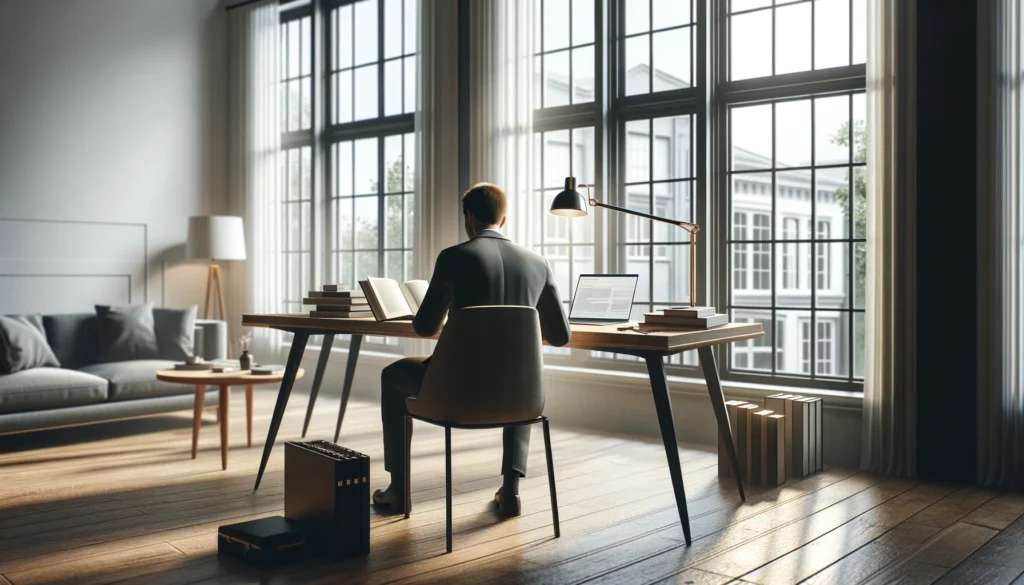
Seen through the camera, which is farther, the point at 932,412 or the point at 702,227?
the point at 702,227

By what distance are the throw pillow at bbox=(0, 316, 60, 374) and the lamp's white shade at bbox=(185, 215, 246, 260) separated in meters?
1.67

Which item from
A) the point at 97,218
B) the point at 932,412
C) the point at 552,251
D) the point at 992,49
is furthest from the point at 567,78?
the point at 97,218

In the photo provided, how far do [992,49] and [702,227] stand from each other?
1713 millimetres

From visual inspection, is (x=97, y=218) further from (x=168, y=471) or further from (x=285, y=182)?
(x=168, y=471)

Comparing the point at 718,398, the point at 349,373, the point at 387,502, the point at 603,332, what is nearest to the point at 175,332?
the point at 349,373

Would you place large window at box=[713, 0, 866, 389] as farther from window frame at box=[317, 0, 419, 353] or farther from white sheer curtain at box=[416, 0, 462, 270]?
window frame at box=[317, 0, 419, 353]

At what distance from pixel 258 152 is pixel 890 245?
5.35 metres

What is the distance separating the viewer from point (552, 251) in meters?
5.80

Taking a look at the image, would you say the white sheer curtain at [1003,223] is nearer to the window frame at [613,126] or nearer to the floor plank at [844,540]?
the floor plank at [844,540]

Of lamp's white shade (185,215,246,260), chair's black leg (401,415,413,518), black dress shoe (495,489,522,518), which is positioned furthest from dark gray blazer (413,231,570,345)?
lamp's white shade (185,215,246,260)

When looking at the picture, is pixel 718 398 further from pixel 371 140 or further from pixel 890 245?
pixel 371 140

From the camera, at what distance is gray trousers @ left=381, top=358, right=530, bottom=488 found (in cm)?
335

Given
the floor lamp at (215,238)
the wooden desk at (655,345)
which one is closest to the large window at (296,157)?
the floor lamp at (215,238)

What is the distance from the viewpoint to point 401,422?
11.3 feet
